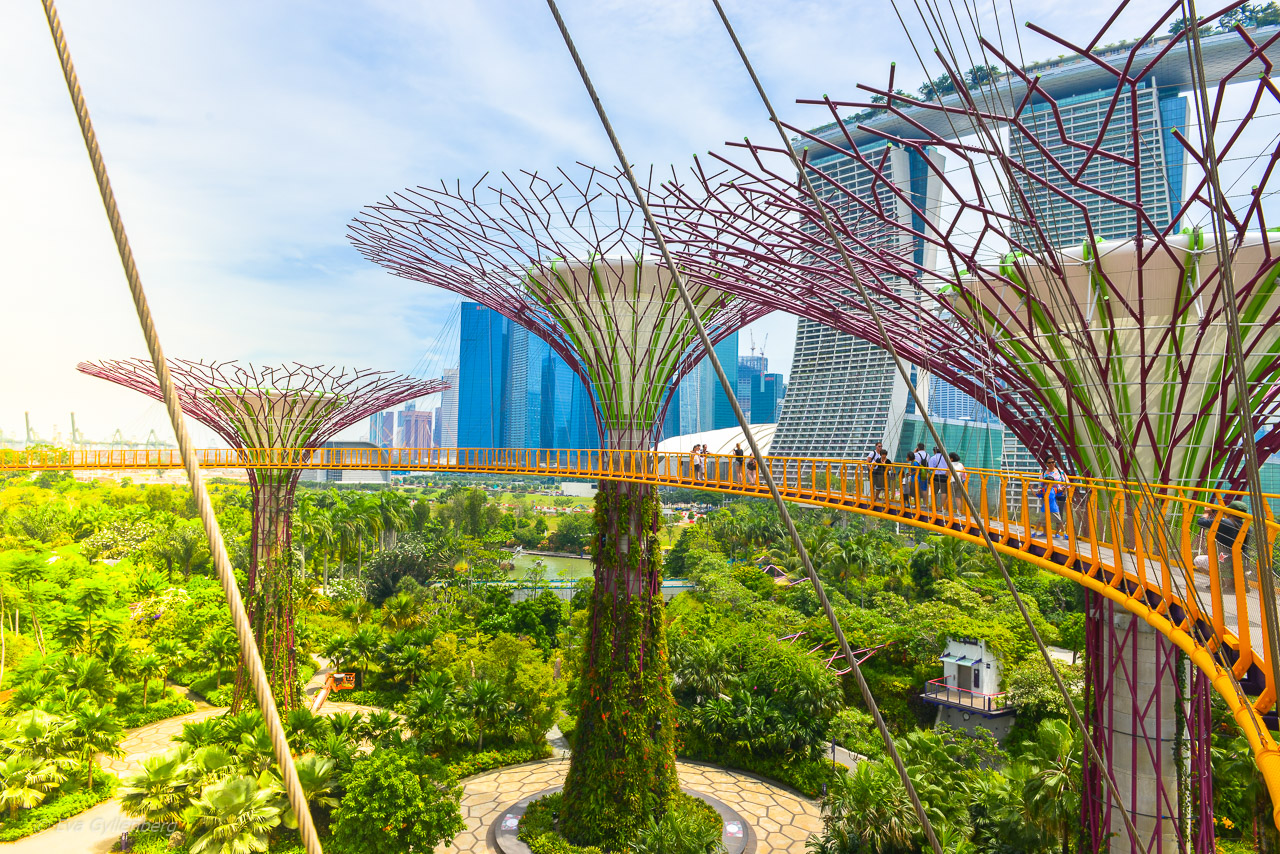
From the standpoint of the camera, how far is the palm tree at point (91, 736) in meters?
17.1

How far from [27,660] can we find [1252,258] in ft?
98.4

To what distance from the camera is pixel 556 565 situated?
196 feet

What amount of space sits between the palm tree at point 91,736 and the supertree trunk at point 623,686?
11.0m

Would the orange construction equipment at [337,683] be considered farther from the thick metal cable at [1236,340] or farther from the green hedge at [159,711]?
the thick metal cable at [1236,340]

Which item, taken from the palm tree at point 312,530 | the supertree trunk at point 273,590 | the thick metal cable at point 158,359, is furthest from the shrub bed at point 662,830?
the palm tree at point 312,530

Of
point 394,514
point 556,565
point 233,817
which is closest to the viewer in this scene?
point 233,817

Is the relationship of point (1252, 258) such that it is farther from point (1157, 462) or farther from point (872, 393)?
point (872, 393)

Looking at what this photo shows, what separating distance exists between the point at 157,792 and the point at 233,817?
2.49m

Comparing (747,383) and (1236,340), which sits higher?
(747,383)

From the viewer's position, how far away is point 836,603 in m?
29.7

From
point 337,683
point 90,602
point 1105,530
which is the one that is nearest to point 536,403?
point 337,683

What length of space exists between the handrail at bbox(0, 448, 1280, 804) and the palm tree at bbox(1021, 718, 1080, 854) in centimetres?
465

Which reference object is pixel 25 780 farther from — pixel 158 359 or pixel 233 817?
pixel 158 359

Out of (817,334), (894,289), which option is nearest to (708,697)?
(894,289)
